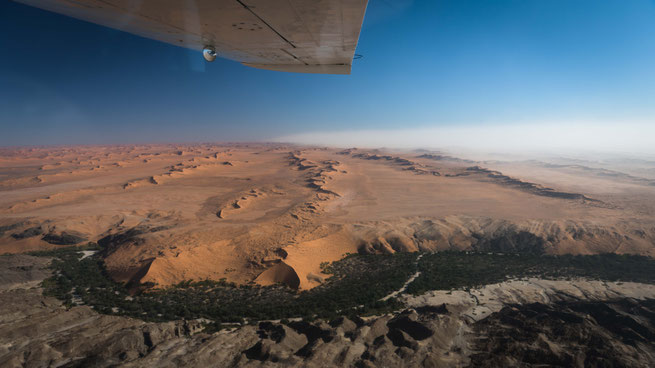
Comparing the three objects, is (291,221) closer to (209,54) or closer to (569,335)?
(569,335)

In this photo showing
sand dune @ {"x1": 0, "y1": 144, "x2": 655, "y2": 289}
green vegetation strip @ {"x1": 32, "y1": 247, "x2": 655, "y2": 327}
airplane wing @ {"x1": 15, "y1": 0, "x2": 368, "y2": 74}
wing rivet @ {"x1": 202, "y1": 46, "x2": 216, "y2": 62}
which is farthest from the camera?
sand dune @ {"x1": 0, "y1": 144, "x2": 655, "y2": 289}

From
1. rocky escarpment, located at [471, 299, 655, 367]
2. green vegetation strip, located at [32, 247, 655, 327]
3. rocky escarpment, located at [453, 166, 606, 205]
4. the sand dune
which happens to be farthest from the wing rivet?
rocky escarpment, located at [453, 166, 606, 205]

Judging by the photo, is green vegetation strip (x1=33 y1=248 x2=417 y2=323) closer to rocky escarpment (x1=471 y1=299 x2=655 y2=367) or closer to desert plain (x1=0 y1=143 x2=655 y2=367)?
desert plain (x1=0 y1=143 x2=655 y2=367)

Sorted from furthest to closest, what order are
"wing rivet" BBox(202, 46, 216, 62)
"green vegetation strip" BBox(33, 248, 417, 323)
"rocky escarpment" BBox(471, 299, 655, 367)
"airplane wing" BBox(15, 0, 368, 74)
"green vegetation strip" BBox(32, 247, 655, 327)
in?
"green vegetation strip" BBox(32, 247, 655, 327) → "green vegetation strip" BBox(33, 248, 417, 323) → "rocky escarpment" BBox(471, 299, 655, 367) → "wing rivet" BBox(202, 46, 216, 62) → "airplane wing" BBox(15, 0, 368, 74)

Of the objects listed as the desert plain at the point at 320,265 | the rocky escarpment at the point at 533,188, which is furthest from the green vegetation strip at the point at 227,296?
the rocky escarpment at the point at 533,188

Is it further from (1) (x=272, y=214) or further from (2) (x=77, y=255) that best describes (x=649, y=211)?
(2) (x=77, y=255)

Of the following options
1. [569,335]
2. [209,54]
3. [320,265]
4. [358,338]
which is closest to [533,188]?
[569,335]

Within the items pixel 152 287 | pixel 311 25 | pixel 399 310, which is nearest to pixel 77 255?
Result: pixel 152 287
